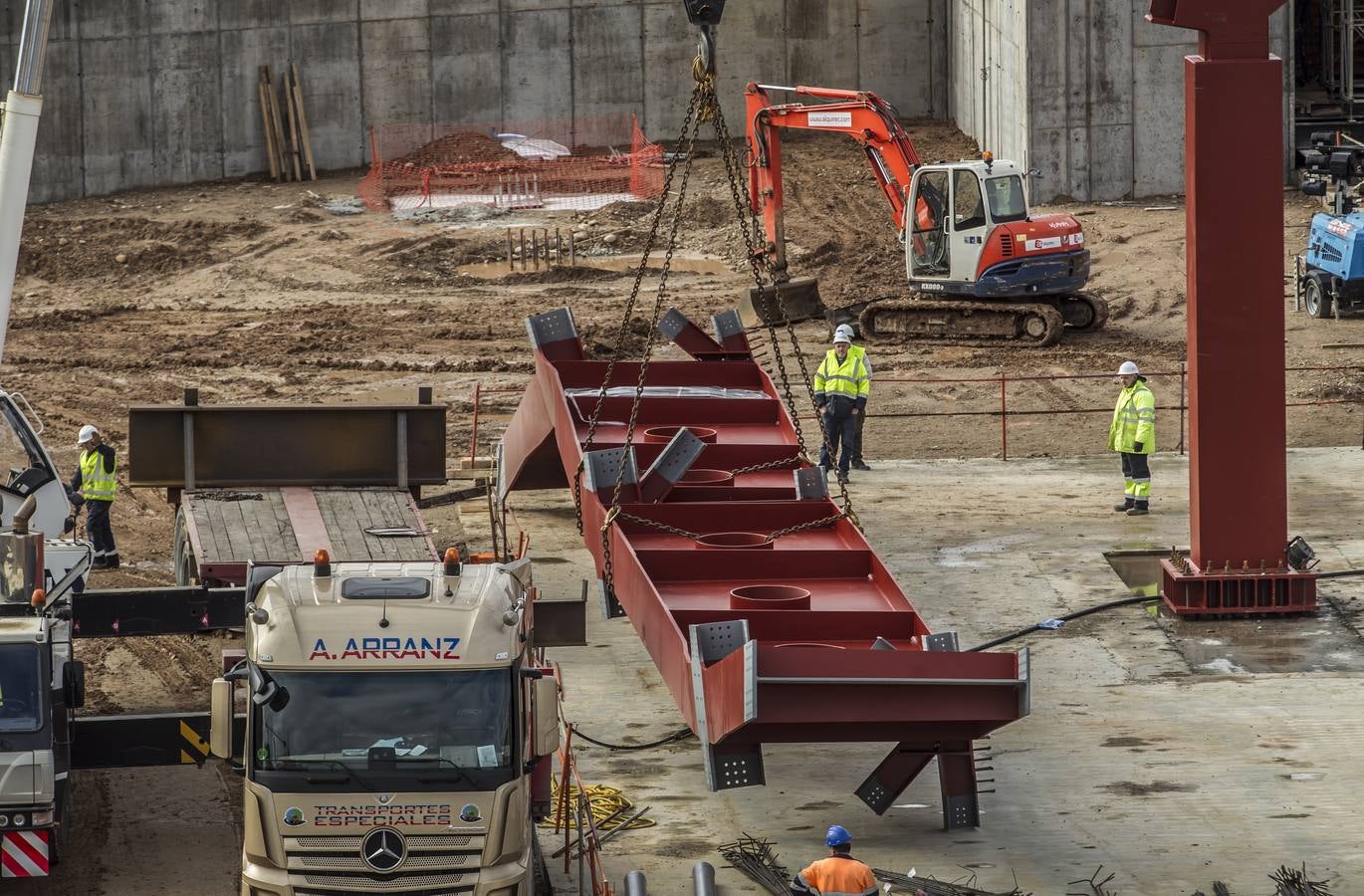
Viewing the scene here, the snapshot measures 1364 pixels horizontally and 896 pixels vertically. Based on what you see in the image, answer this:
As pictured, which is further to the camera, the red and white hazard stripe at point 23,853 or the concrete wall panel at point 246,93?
the concrete wall panel at point 246,93

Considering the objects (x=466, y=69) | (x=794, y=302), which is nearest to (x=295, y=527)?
(x=794, y=302)

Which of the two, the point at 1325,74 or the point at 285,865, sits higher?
the point at 1325,74

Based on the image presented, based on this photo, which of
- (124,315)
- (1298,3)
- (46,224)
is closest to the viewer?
(124,315)

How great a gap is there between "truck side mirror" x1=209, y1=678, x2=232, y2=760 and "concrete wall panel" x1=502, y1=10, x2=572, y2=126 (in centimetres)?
3516

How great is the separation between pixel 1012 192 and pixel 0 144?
1755 centimetres

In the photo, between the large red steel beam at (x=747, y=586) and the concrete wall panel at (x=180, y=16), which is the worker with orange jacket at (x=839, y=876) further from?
the concrete wall panel at (x=180, y=16)

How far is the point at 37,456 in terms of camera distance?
18.0 meters

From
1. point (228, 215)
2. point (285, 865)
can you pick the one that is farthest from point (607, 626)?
point (228, 215)

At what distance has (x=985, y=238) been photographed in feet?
102

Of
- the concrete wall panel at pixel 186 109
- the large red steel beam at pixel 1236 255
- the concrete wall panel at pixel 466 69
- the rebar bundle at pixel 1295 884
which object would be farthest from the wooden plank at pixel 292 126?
the rebar bundle at pixel 1295 884

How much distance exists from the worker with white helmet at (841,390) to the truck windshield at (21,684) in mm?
12191

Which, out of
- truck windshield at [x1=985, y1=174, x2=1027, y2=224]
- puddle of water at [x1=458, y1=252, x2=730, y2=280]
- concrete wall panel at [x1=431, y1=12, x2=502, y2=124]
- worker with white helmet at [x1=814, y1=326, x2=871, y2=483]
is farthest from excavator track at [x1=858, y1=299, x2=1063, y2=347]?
concrete wall panel at [x1=431, y1=12, x2=502, y2=124]

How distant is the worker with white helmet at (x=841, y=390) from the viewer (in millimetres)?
23516

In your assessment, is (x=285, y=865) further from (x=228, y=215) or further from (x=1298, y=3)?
(x=1298, y=3)
